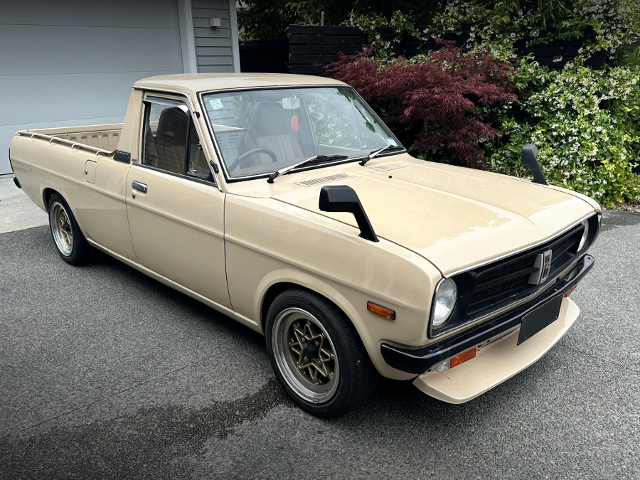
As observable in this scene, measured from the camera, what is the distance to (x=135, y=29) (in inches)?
372

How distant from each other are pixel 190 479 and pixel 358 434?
0.87 m

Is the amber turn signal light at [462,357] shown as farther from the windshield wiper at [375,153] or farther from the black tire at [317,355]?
the windshield wiper at [375,153]

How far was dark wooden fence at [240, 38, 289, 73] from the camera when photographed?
11.9 meters

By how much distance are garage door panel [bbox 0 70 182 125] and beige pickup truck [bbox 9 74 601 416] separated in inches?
194

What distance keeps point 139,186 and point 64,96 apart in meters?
6.11

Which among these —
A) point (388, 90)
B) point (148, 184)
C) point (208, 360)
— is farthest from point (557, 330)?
point (388, 90)

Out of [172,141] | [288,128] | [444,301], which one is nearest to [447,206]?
[444,301]

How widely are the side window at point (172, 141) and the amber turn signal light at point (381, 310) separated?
1.43 metres

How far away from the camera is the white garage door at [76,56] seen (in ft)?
27.5

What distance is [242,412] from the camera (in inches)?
121

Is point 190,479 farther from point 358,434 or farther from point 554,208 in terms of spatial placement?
point 554,208

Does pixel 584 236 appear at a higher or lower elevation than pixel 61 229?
higher

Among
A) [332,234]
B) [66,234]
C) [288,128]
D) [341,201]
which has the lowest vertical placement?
[66,234]

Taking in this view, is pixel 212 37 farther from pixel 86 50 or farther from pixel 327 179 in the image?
pixel 327 179
